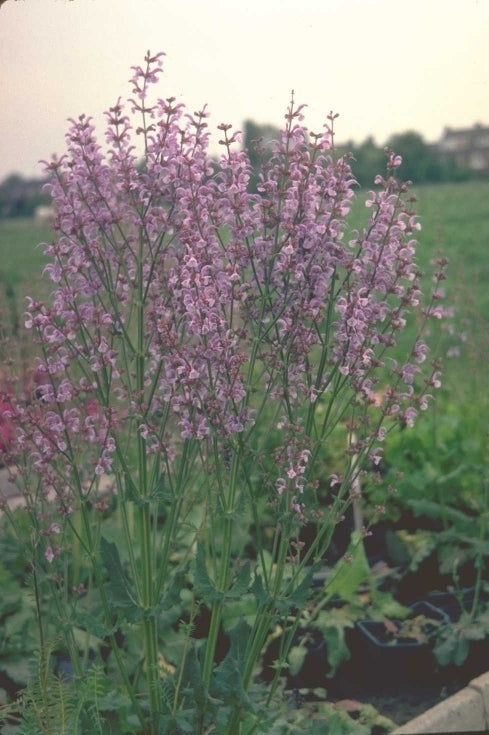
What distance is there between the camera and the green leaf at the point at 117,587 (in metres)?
2.92

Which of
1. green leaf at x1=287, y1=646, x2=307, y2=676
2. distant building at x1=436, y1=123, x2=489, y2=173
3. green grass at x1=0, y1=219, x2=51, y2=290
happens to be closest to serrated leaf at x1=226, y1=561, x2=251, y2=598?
green leaf at x1=287, y1=646, x2=307, y2=676

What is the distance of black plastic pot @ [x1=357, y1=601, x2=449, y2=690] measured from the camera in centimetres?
402

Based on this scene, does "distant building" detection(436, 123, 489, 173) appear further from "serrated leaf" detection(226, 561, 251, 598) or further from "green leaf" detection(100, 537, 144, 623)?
"green leaf" detection(100, 537, 144, 623)

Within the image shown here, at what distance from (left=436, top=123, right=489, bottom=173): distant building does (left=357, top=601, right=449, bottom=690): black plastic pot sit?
4.86m

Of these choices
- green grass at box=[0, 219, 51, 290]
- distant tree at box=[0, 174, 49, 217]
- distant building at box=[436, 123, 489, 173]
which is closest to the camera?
distant tree at box=[0, 174, 49, 217]

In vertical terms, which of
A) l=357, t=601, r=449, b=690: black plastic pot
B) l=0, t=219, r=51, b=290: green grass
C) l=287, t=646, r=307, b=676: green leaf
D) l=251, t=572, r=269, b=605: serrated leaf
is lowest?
l=357, t=601, r=449, b=690: black plastic pot

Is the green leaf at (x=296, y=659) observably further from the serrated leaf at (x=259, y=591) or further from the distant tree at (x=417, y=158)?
the distant tree at (x=417, y=158)

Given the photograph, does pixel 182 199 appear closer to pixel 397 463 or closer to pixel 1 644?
pixel 1 644

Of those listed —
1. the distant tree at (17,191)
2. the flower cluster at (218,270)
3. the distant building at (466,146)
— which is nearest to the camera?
the flower cluster at (218,270)

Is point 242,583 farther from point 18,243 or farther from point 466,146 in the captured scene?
point 18,243

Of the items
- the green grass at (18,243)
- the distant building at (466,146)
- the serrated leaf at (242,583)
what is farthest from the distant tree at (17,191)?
the green grass at (18,243)

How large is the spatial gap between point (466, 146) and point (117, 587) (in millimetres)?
6581

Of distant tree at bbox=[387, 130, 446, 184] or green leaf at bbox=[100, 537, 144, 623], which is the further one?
distant tree at bbox=[387, 130, 446, 184]

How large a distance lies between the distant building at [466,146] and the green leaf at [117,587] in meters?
5.82
